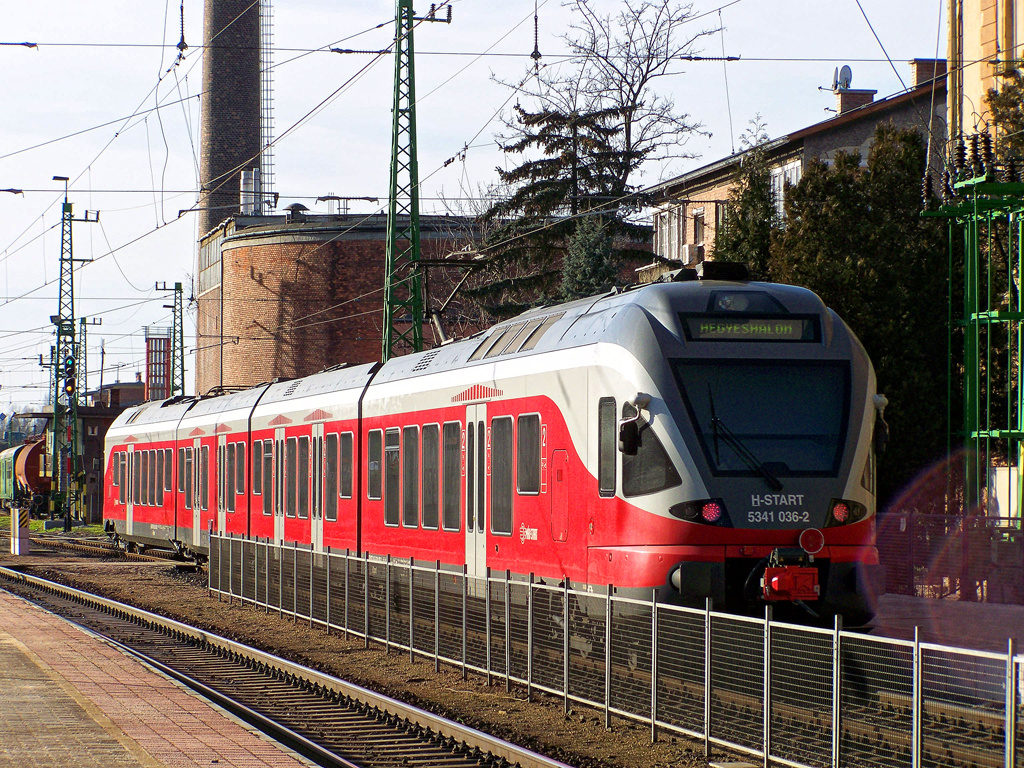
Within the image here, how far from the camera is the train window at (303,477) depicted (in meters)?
22.9

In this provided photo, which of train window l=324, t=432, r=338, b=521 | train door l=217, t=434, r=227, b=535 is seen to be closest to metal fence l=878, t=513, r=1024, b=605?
train window l=324, t=432, r=338, b=521

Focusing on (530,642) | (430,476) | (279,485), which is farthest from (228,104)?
(530,642)

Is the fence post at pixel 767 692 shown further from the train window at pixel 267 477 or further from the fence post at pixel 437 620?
the train window at pixel 267 477

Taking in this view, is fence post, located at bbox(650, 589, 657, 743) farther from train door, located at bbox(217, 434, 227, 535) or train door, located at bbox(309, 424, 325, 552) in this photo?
train door, located at bbox(217, 434, 227, 535)

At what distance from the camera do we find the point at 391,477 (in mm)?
18766

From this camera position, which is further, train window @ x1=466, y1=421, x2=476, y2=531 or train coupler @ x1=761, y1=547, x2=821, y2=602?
train window @ x1=466, y1=421, x2=476, y2=531

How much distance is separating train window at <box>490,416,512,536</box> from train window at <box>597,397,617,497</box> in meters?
2.17

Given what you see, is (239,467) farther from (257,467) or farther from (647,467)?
(647,467)

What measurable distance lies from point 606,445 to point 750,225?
14671 millimetres

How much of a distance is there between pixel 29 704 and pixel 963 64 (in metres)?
20.5

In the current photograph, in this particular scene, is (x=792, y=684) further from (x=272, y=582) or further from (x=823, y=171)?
(x=823, y=171)

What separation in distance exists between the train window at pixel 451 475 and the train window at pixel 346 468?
412 cm

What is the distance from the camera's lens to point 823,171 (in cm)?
2416

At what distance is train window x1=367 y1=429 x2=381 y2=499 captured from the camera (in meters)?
19.4
